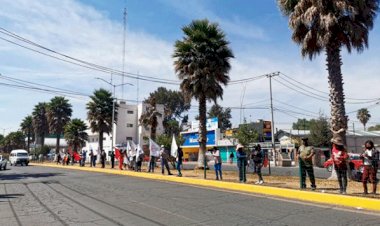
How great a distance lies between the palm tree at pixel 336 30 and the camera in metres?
19.4

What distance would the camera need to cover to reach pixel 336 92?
19797 millimetres

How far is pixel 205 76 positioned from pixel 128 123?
46873 mm

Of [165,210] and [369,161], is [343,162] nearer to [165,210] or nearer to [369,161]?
[369,161]

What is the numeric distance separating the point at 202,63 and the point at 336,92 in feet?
41.1

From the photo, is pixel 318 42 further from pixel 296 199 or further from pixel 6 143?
pixel 6 143

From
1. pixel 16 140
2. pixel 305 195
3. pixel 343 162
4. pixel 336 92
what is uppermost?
pixel 16 140

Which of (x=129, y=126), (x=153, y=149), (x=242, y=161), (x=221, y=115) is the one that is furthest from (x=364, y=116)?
(x=242, y=161)

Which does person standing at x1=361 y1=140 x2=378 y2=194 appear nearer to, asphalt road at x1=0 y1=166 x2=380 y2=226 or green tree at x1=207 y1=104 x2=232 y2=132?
asphalt road at x1=0 y1=166 x2=380 y2=226

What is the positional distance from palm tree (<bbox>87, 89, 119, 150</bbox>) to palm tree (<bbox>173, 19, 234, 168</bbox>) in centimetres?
2647

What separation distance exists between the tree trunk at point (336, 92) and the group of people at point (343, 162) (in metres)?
5.68

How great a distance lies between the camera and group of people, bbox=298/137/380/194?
38.8ft

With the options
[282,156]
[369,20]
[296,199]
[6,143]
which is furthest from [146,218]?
[6,143]

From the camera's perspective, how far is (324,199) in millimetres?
12125

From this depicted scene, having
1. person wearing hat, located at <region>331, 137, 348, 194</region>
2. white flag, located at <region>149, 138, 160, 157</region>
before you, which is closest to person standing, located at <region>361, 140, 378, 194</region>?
person wearing hat, located at <region>331, 137, 348, 194</region>
